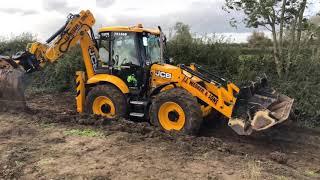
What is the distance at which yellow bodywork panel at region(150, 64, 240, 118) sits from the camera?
9766 mm

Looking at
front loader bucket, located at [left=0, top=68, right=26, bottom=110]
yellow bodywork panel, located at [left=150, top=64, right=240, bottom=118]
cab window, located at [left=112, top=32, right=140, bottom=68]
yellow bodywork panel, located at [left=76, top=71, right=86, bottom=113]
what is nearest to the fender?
yellow bodywork panel, located at [left=76, top=71, right=86, bottom=113]

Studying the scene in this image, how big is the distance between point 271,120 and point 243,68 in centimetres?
566

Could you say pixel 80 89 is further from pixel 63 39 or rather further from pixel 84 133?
pixel 84 133

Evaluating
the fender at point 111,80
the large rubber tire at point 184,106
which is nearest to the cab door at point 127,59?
the fender at point 111,80

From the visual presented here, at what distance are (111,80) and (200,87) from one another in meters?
2.29

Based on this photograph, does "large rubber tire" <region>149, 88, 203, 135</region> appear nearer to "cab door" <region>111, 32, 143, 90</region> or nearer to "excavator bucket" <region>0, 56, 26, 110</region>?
"cab door" <region>111, 32, 143, 90</region>

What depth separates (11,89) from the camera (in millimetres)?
11625

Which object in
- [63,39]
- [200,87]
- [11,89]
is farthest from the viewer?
[11,89]

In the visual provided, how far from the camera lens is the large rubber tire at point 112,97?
1084cm

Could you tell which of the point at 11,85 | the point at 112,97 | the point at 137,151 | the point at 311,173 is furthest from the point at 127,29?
the point at 311,173

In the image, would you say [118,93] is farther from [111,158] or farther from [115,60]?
[111,158]

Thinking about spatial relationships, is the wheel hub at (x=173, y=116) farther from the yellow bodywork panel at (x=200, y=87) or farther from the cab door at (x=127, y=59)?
Answer: the cab door at (x=127, y=59)

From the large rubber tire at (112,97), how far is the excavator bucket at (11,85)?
74.1 inches

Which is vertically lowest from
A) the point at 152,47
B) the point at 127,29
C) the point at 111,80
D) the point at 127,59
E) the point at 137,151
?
the point at 137,151
